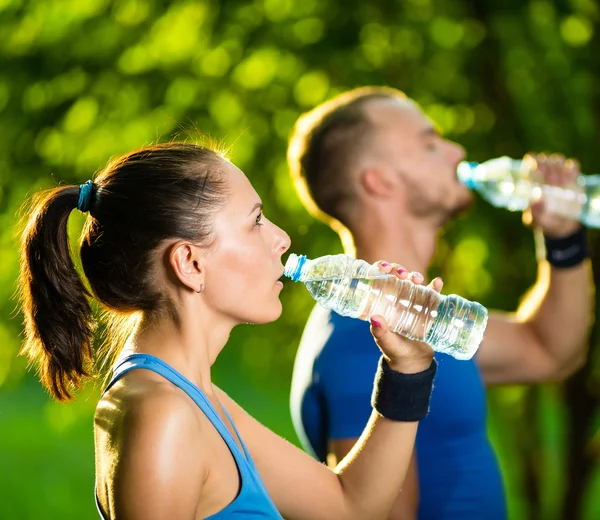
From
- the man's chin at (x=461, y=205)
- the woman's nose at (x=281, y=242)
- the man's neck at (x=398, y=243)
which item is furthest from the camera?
the man's chin at (x=461, y=205)

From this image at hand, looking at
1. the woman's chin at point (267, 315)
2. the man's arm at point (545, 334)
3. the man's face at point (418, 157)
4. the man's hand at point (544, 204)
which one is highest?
the woman's chin at point (267, 315)

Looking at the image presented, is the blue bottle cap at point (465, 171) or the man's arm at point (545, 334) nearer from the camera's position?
the blue bottle cap at point (465, 171)

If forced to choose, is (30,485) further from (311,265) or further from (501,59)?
(311,265)

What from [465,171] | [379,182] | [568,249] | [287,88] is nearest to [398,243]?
[379,182]

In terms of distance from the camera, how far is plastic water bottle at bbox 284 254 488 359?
2.21 m

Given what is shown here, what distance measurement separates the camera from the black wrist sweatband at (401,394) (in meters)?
2.07

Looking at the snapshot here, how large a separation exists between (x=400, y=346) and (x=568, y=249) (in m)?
1.24

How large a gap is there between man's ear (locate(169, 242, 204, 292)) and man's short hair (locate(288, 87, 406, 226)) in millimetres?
1132

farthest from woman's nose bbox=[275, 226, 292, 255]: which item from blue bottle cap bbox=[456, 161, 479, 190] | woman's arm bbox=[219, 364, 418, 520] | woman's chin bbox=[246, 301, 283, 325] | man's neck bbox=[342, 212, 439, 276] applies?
blue bottle cap bbox=[456, 161, 479, 190]

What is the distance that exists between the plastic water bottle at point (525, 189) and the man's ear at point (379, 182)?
23 centimetres

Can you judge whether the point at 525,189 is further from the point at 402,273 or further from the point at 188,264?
the point at 188,264

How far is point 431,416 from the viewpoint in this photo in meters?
2.58

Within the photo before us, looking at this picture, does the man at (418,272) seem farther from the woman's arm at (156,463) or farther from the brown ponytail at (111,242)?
the woman's arm at (156,463)

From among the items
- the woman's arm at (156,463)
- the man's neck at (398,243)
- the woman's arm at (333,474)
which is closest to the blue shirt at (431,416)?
the man's neck at (398,243)
